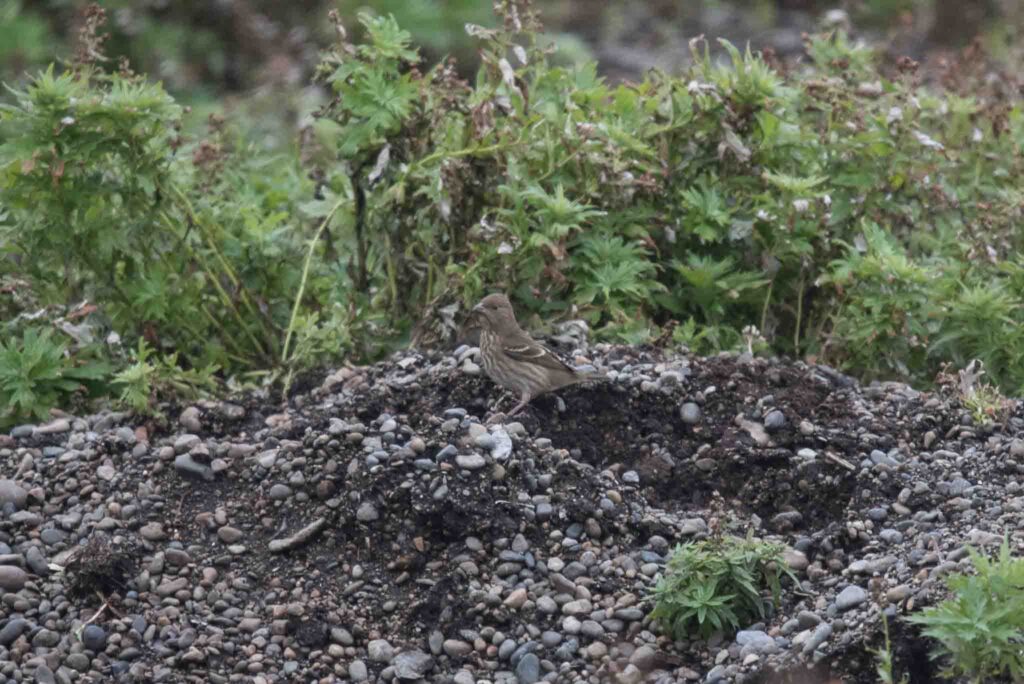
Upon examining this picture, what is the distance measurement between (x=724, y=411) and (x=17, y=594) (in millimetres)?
2428

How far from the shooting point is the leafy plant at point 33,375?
5.98m

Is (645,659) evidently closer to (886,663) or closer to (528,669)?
(528,669)

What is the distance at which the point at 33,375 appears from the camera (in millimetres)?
6020

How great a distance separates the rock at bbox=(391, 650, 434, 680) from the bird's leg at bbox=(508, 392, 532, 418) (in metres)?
0.99

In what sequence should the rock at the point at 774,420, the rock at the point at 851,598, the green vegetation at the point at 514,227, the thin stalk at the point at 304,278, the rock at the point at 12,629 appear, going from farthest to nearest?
1. the thin stalk at the point at 304,278
2. the green vegetation at the point at 514,227
3. the rock at the point at 774,420
4. the rock at the point at 12,629
5. the rock at the point at 851,598

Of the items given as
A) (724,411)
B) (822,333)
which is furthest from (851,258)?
(724,411)

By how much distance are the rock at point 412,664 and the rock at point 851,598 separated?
1.20 metres

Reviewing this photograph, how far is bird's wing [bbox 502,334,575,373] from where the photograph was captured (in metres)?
5.53

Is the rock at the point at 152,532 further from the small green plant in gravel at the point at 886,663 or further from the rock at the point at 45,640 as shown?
the small green plant in gravel at the point at 886,663

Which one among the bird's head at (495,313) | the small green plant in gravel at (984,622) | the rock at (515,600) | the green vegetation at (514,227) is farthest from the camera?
the green vegetation at (514,227)

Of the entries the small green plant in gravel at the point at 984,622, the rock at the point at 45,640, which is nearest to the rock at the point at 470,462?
the rock at the point at 45,640

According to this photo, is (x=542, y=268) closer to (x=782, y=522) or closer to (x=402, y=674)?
(x=782, y=522)

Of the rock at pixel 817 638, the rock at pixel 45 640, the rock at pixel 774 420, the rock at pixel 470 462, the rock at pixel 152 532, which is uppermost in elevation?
the rock at pixel 774 420

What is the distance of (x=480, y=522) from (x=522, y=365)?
64 cm
